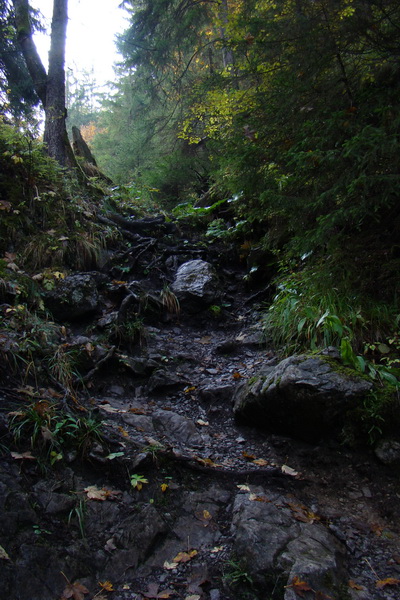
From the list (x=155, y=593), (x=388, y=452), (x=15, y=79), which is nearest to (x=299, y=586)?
(x=155, y=593)

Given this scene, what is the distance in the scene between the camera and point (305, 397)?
3.51 m

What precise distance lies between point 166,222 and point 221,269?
2.20m

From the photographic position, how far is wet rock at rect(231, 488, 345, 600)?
238 centimetres

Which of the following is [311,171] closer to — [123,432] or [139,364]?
[139,364]

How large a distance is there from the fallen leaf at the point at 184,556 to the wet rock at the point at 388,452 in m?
1.87

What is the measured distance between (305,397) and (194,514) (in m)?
1.48

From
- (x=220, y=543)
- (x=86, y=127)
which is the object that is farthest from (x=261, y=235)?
(x=86, y=127)

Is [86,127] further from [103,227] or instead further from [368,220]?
[368,220]

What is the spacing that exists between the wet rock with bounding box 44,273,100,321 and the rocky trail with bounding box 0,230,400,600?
139 centimetres

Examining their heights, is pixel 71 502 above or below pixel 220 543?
above

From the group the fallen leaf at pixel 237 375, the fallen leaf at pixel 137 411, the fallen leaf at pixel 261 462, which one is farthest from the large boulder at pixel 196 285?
the fallen leaf at pixel 261 462

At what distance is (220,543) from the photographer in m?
2.72

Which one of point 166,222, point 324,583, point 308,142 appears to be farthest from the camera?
point 166,222

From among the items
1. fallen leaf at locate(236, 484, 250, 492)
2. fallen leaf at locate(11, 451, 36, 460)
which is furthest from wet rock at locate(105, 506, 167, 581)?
fallen leaf at locate(11, 451, 36, 460)
